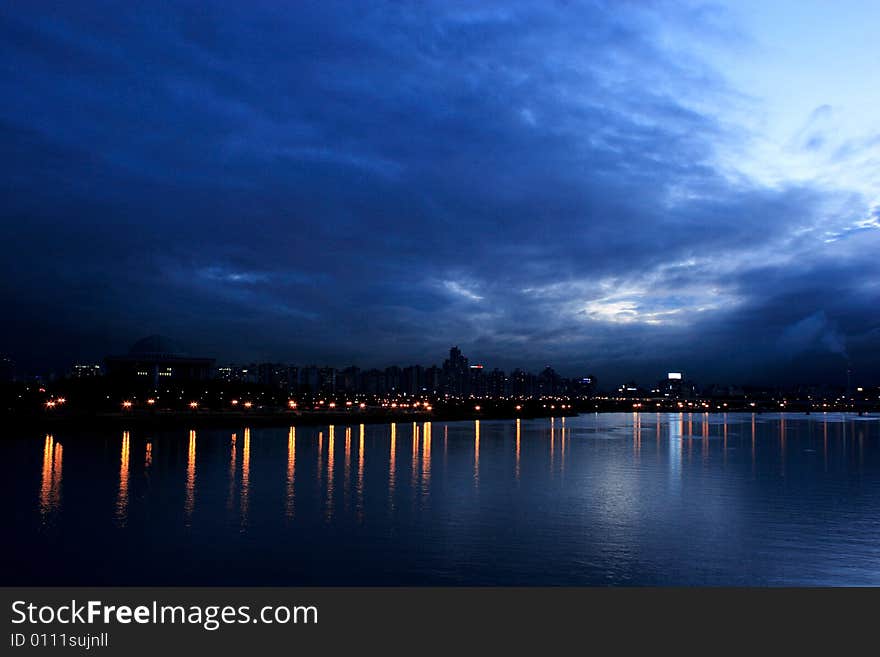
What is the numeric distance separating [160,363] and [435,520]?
14274 cm

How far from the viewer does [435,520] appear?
22.9m

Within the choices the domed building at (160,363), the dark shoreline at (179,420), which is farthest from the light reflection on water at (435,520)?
the domed building at (160,363)

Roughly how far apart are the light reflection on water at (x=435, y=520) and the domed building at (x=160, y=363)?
109 m

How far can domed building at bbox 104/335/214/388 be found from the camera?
14850 centimetres

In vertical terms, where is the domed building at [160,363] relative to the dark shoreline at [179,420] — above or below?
above

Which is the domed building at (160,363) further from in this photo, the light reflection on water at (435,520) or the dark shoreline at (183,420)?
the light reflection on water at (435,520)

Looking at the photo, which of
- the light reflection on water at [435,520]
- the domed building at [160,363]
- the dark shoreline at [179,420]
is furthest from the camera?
the domed building at [160,363]

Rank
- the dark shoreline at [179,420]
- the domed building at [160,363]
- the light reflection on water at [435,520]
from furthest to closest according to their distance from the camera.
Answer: the domed building at [160,363] < the dark shoreline at [179,420] < the light reflection on water at [435,520]

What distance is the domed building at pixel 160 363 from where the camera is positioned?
148 meters

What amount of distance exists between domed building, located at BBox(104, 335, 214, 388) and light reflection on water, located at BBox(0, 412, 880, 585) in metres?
109

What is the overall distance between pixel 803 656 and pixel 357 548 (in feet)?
36.6

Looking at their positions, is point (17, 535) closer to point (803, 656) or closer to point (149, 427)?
point (803, 656)

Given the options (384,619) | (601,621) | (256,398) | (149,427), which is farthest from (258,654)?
(256,398)

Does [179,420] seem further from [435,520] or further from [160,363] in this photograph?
[160,363]
